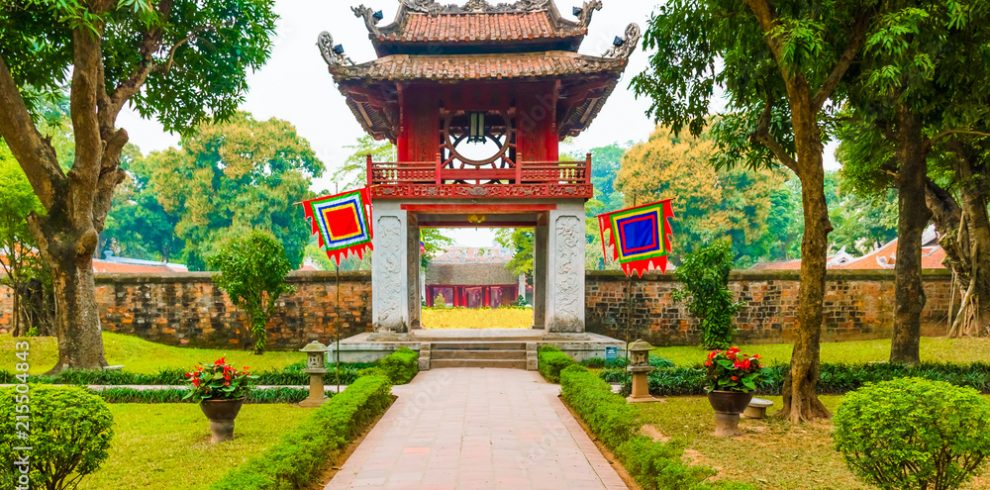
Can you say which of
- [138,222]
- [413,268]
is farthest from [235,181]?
[413,268]

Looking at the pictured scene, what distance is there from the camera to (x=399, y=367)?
12.9 meters

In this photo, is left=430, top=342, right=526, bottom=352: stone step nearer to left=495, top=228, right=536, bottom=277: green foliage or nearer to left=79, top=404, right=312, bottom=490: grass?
left=79, top=404, right=312, bottom=490: grass

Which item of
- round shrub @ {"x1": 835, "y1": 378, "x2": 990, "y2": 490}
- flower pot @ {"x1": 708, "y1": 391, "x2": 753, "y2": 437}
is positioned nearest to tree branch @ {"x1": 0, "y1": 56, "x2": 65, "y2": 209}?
flower pot @ {"x1": 708, "y1": 391, "x2": 753, "y2": 437}

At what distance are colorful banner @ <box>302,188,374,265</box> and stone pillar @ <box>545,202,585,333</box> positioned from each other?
4877 millimetres

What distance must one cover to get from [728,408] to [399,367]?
6.70 meters

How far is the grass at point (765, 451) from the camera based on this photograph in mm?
→ 6055

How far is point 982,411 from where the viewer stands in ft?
15.0

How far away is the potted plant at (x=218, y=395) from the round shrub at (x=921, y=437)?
6.16m

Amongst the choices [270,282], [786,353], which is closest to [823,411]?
→ [786,353]

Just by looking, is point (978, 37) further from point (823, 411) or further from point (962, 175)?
point (962, 175)

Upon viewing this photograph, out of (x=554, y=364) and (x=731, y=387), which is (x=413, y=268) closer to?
(x=554, y=364)

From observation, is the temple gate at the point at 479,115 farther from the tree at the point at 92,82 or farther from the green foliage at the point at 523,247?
the green foliage at the point at 523,247

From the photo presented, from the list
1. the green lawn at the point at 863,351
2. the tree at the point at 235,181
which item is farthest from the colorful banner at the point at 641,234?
the tree at the point at 235,181

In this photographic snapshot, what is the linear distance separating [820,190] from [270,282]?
13.8 metres
